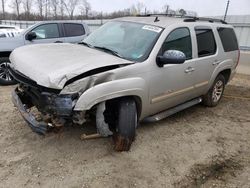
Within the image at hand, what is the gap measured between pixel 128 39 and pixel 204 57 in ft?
5.28

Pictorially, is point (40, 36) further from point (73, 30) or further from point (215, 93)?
point (215, 93)

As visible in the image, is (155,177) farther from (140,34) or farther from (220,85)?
(220,85)

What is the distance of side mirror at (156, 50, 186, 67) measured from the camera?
3.92 metres

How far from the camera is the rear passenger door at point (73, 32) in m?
8.35

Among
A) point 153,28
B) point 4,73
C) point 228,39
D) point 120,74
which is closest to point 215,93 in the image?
point 228,39

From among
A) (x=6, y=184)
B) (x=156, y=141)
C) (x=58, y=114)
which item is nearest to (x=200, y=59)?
(x=156, y=141)

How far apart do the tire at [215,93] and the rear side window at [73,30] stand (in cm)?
458

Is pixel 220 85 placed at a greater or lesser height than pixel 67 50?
lesser

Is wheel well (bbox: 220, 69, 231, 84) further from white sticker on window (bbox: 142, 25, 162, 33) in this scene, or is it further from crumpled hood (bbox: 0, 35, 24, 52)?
crumpled hood (bbox: 0, 35, 24, 52)

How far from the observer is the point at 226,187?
131 inches

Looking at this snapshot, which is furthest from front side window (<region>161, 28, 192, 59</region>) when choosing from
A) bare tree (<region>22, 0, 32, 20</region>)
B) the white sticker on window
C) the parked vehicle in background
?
bare tree (<region>22, 0, 32, 20</region>)

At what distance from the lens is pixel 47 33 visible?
8.02 m

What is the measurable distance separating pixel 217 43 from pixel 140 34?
2.01 m

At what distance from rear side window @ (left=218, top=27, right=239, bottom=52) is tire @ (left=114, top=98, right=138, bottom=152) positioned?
299 centimetres
